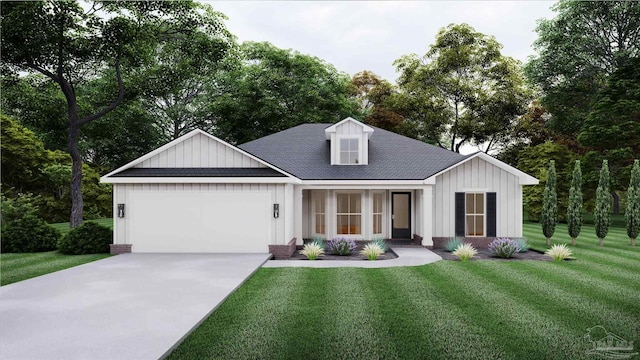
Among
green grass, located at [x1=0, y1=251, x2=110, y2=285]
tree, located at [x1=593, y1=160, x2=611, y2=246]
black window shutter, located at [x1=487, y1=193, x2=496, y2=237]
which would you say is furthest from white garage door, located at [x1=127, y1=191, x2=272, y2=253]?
tree, located at [x1=593, y1=160, x2=611, y2=246]

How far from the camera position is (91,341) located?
5652 millimetres

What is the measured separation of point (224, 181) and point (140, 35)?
12679 mm

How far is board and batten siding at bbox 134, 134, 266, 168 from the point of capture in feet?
46.1

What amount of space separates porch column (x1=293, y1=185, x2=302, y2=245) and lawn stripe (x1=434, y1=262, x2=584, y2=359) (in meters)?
7.29

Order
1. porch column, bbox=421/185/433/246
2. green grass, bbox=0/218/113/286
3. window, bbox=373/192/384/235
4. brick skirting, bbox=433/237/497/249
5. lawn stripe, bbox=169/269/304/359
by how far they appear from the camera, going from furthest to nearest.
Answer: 1. window, bbox=373/192/384/235
2. brick skirting, bbox=433/237/497/249
3. porch column, bbox=421/185/433/246
4. green grass, bbox=0/218/113/286
5. lawn stripe, bbox=169/269/304/359

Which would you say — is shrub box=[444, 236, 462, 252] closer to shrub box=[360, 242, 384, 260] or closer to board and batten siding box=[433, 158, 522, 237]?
board and batten siding box=[433, 158, 522, 237]

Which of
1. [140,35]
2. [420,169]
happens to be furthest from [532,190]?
[140,35]

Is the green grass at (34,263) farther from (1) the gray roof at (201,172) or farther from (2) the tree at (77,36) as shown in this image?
(2) the tree at (77,36)

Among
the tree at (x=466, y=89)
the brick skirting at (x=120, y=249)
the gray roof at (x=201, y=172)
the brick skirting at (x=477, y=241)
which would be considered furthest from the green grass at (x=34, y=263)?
the tree at (x=466, y=89)

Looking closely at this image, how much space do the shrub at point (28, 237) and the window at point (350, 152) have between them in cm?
1164

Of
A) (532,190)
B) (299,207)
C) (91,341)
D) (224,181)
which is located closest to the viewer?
(91,341)

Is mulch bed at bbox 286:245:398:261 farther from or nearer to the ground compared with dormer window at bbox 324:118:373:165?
nearer to the ground

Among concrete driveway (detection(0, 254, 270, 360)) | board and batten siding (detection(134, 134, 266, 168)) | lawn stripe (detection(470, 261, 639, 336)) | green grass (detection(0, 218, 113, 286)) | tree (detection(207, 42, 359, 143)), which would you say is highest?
tree (detection(207, 42, 359, 143))

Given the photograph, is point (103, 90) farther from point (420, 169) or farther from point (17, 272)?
point (420, 169)
